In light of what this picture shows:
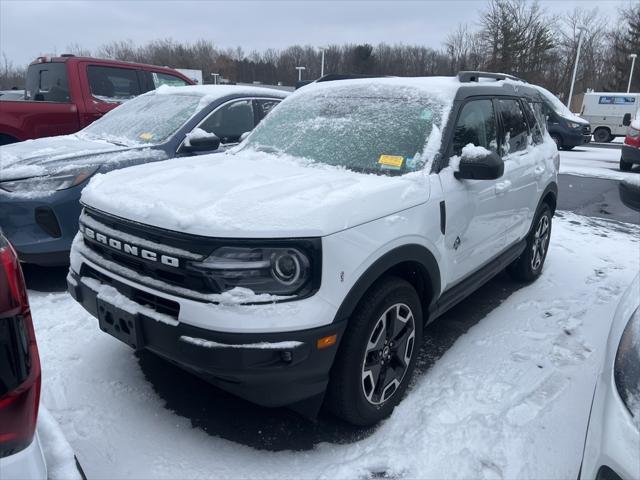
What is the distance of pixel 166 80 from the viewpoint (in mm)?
7977

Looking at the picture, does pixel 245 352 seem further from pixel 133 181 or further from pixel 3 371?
pixel 133 181

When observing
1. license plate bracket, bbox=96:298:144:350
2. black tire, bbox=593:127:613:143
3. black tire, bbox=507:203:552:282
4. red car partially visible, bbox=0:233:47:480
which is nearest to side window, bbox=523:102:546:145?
black tire, bbox=507:203:552:282

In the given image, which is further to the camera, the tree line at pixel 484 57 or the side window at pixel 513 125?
the tree line at pixel 484 57

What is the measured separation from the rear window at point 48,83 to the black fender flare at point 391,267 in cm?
606

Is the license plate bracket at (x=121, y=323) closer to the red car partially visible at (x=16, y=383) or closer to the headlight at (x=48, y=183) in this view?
the red car partially visible at (x=16, y=383)

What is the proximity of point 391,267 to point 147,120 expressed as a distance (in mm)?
3647

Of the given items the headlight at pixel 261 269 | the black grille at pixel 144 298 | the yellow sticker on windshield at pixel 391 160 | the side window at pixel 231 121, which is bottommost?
the black grille at pixel 144 298

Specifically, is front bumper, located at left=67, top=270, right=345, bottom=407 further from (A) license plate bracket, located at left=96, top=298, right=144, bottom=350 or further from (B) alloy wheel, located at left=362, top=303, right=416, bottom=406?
(B) alloy wheel, located at left=362, top=303, right=416, bottom=406

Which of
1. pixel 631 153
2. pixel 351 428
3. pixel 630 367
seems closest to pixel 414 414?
pixel 351 428

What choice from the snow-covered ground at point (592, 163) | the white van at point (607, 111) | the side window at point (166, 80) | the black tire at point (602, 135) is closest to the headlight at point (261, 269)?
the side window at point (166, 80)

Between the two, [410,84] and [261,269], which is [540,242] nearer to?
[410,84]

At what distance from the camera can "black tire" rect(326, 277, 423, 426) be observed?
2389 mm

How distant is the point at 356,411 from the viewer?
252 cm

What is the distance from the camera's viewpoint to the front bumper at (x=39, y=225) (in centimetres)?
394
